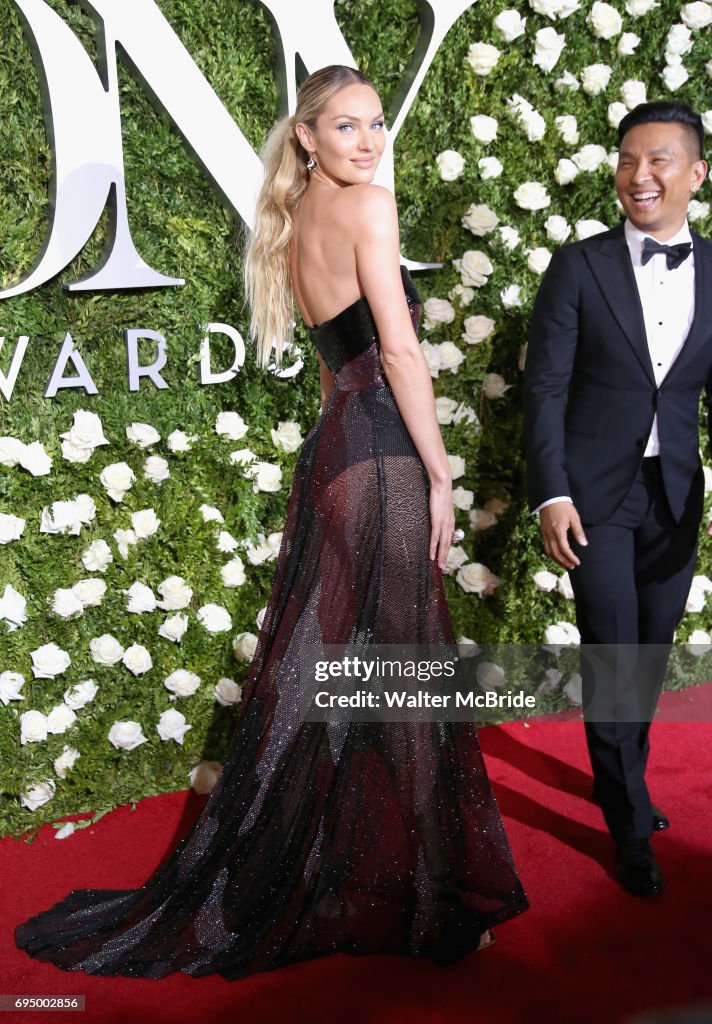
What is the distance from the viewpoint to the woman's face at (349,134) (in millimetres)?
2533

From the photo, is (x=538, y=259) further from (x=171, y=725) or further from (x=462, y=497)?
(x=171, y=725)

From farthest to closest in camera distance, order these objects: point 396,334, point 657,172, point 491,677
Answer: point 491,677 < point 657,172 < point 396,334

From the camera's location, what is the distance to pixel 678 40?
152 inches

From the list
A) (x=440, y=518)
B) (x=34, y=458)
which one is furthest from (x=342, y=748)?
(x=34, y=458)

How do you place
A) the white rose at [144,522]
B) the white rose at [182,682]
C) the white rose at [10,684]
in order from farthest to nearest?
the white rose at [182,682] < the white rose at [144,522] < the white rose at [10,684]

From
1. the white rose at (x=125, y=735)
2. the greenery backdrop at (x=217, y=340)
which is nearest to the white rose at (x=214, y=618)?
the greenery backdrop at (x=217, y=340)

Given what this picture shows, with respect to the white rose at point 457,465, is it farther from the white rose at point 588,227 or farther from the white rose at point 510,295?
the white rose at point 588,227

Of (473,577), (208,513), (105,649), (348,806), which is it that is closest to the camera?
(348,806)

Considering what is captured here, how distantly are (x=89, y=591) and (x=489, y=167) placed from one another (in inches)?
77.0

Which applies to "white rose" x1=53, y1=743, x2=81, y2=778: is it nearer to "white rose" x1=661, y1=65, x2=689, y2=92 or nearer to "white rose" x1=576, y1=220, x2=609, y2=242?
"white rose" x1=576, y1=220, x2=609, y2=242

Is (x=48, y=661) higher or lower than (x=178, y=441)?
lower

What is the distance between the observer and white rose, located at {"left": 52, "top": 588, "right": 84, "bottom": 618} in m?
3.32

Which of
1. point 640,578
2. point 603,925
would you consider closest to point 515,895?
point 603,925

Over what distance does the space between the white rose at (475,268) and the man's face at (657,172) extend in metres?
0.77
